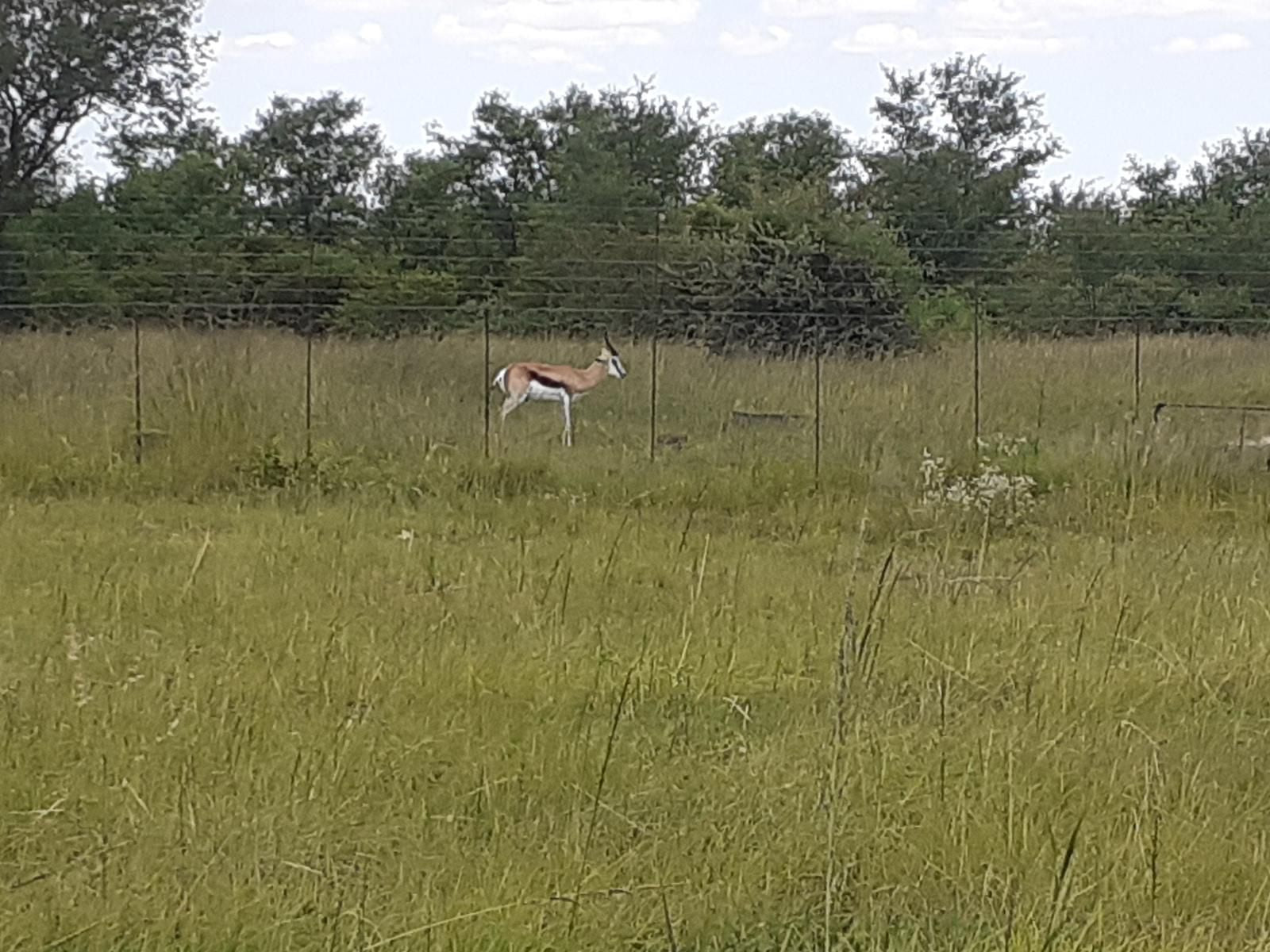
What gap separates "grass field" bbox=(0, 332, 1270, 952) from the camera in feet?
10.4

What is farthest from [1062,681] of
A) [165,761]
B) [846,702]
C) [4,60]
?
[4,60]

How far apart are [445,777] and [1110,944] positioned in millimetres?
1762

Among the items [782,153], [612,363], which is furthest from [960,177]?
[612,363]

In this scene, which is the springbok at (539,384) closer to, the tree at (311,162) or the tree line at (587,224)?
the tree line at (587,224)

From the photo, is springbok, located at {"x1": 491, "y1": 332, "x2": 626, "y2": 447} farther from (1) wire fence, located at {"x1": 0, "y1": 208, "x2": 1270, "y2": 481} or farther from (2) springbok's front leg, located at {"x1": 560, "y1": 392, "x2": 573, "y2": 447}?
(1) wire fence, located at {"x1": 0, "y1": 208, "x2": 1270, "y2": 481}

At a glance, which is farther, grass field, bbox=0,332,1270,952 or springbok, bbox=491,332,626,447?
springbok, bbox=491,332,626,447

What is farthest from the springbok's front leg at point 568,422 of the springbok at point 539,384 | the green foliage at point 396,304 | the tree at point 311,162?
the tree at point 311,162

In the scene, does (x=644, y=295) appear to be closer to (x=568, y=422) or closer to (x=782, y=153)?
(x=568, y=422)

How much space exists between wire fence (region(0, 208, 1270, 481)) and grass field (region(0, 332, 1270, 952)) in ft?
13.2

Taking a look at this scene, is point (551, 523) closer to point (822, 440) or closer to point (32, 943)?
point (822, 440)

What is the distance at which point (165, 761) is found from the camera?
12.7ft

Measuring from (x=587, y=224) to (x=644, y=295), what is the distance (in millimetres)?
4236

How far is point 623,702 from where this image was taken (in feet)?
14.4

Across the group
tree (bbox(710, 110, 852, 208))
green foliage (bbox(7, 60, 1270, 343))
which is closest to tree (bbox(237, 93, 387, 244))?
green foliage (bbox(7, 60, 1270, 343))
